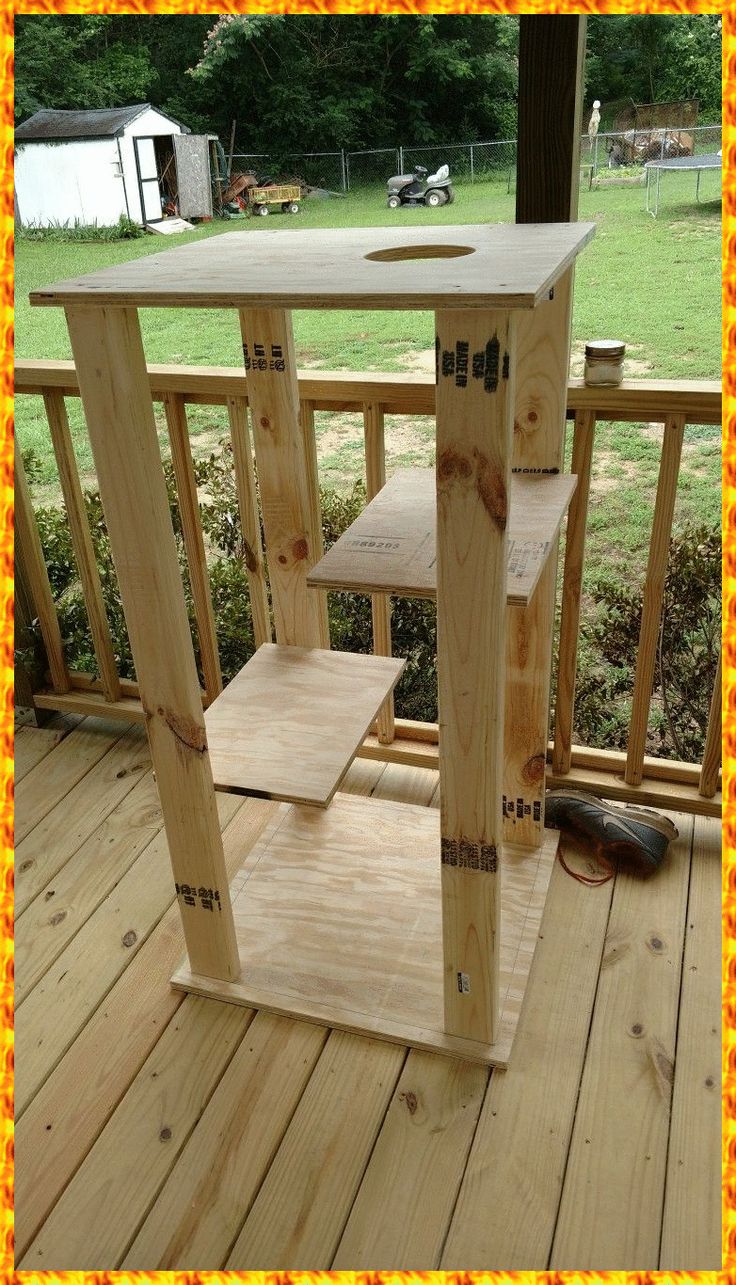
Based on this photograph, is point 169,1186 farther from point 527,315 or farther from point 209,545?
point 209,545

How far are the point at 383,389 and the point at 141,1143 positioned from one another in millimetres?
1356

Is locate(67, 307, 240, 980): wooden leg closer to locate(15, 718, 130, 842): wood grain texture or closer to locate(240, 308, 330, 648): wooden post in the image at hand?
locate(240, 308, 330, 648): wooden post

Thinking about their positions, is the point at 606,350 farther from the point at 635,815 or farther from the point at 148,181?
the point at 148,181

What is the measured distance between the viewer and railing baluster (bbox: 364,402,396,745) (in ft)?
5.81

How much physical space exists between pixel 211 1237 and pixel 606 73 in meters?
2.22

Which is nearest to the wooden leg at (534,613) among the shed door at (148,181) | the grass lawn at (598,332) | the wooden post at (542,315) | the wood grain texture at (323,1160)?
the wooden post at (542,315)

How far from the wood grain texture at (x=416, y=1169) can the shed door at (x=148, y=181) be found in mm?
2458

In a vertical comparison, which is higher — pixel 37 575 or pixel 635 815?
pixel 37 575

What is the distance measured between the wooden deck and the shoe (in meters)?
0.05

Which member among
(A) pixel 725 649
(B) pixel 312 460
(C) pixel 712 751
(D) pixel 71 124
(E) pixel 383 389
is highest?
(D) pixel 71 124

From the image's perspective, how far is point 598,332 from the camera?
11.6 feet

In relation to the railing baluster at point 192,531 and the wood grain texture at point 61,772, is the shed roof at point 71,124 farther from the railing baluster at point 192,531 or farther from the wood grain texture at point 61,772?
the wood grain texture at point 61,772

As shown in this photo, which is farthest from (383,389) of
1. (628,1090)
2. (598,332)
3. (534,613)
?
(598,332)

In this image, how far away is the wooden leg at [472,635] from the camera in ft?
3.34
